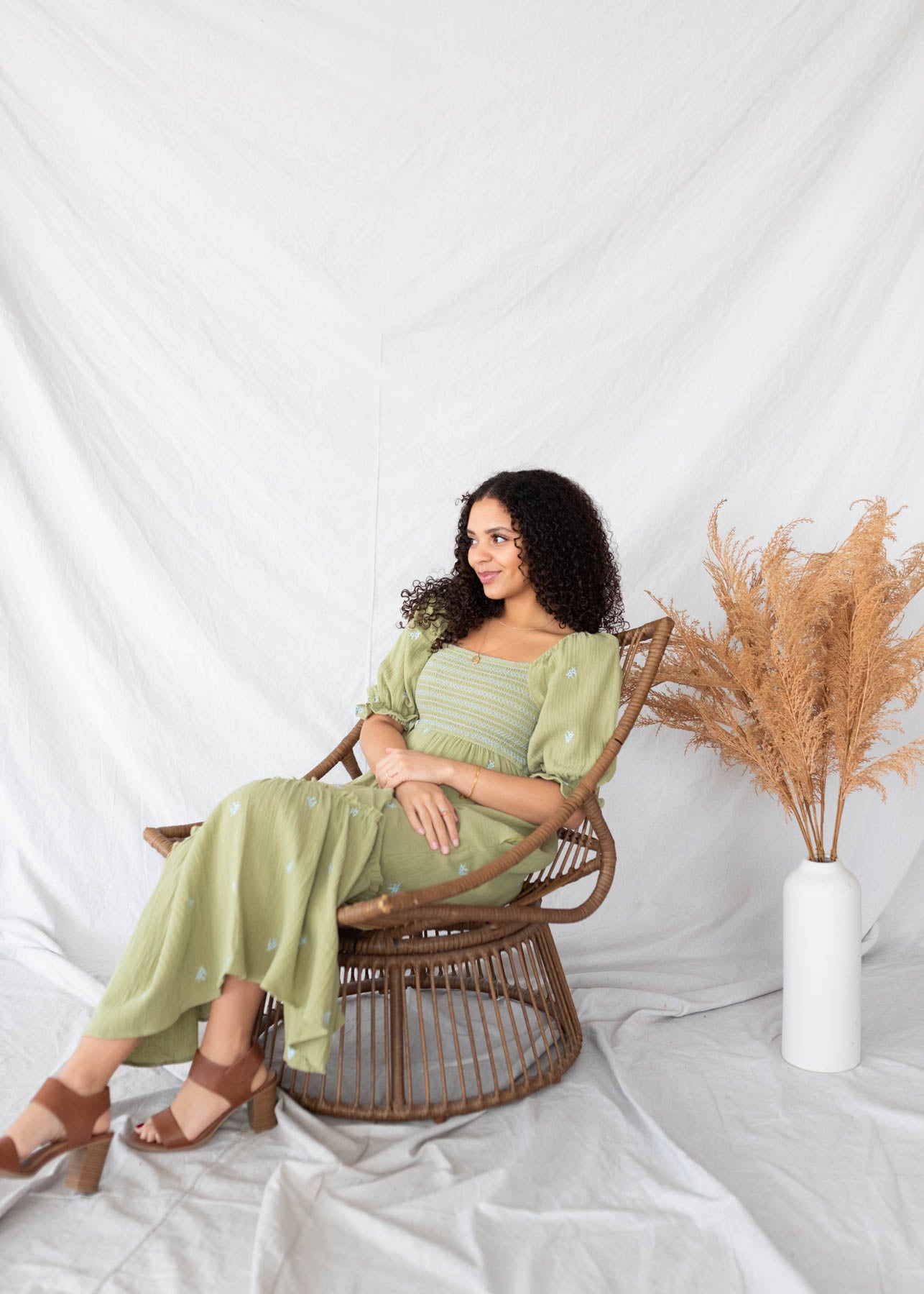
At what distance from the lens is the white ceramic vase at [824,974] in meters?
2.05

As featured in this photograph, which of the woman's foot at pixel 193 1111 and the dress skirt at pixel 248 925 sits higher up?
the dress skirt at pixel 248 925

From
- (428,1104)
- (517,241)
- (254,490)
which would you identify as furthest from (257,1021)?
(517,241)

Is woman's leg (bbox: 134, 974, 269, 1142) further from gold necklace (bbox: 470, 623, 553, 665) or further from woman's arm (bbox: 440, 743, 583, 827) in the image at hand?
gold necklace (bbox: 470, 623, 553, 665)

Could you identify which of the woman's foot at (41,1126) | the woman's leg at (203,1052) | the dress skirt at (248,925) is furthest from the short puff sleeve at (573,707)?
the woman's foot at (41,1126)

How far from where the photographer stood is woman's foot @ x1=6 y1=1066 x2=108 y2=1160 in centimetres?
153

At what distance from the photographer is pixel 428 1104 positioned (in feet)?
5.96

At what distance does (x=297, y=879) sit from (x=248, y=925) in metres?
0.11

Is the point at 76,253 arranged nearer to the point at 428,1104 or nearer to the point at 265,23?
the point at 265,23

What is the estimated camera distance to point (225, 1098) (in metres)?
1.71

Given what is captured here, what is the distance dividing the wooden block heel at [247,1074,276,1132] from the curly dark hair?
0.94 metres

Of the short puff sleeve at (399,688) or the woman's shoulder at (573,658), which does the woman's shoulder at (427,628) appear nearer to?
the short puff sleeve at (399,688)

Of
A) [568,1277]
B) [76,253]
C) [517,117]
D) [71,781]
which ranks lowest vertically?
[568,1277]

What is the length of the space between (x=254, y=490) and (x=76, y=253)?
29.5 inches

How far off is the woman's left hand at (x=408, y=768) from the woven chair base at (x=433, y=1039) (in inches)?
10.9
